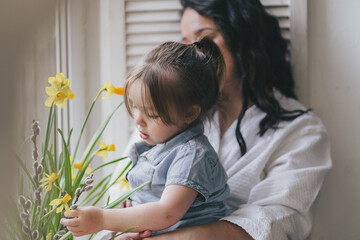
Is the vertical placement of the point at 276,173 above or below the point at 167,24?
below

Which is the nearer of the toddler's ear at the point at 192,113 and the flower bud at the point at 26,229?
the flower bud at the point at 26,229

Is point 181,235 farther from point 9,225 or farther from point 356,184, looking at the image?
point 356,184

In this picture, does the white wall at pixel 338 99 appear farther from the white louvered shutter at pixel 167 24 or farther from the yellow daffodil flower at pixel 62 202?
the yellow daffodil flower at pixel 62 202

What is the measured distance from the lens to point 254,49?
4.79ft

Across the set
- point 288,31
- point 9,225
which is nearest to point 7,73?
point 9,225

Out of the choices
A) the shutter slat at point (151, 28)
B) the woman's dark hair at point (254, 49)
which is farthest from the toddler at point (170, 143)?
the shutter slat at point (151, 28)

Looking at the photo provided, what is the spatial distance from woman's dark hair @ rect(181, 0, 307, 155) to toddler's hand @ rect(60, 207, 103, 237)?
61 centimetres

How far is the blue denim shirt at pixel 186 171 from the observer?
37.0 inches

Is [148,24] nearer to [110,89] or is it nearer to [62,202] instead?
[110,89]

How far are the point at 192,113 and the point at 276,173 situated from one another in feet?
1.41

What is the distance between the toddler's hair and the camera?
0.92 m

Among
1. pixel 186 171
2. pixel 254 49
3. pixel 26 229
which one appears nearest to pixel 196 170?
pixel 186 171

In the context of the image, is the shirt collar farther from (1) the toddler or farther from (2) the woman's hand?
(2) the woman's hand

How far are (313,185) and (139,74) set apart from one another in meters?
0.65
